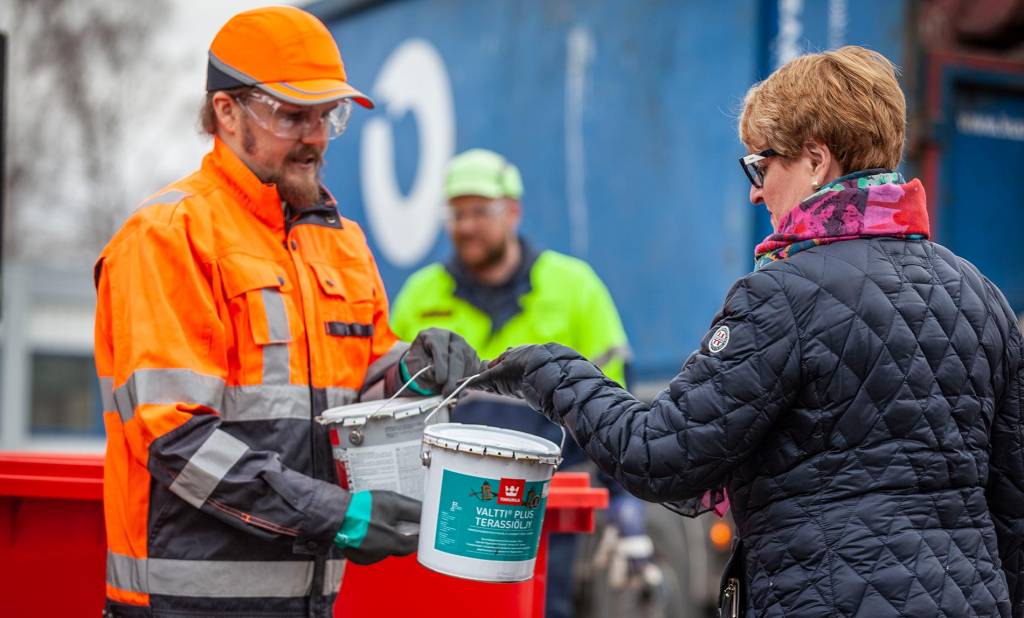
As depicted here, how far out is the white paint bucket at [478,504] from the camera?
274cm

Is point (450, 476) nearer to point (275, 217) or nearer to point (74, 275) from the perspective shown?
point (275, 217)

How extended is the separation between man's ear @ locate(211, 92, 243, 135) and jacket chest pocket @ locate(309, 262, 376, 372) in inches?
14.3

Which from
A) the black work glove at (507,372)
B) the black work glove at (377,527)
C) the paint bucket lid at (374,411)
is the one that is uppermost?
the black work glove at (507,372)

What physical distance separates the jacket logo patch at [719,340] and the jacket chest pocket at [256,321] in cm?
93

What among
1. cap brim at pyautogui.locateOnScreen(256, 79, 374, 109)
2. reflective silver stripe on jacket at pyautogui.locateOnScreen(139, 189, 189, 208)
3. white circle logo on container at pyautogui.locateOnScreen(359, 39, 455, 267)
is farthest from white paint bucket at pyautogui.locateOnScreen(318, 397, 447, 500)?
white circle logo on container at pyautogui.locateOnScreen(359, 39, 455, 267)

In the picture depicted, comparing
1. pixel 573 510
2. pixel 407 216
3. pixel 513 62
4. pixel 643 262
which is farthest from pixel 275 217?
pixel 407 216

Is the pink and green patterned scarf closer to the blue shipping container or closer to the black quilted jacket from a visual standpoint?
the black quilted jacket

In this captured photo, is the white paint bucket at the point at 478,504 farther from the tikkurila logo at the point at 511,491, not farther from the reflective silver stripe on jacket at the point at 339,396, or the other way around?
the reflective silver stripe on jacket at the point at 339,396

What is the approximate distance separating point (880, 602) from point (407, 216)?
6.44 m

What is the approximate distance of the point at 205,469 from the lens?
271 cm

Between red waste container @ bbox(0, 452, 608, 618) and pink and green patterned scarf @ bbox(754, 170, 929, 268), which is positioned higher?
pink and green patterned scarf @ bbox(754, 170, 929, 268)

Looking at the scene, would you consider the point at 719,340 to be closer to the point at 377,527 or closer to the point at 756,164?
the point at 756,164

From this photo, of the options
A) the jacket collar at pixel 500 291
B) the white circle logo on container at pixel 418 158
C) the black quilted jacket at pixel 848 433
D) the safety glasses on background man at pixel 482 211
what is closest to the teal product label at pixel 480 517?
the black quilted jacket at pixel 848 433

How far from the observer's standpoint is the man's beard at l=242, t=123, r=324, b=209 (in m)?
3.07
